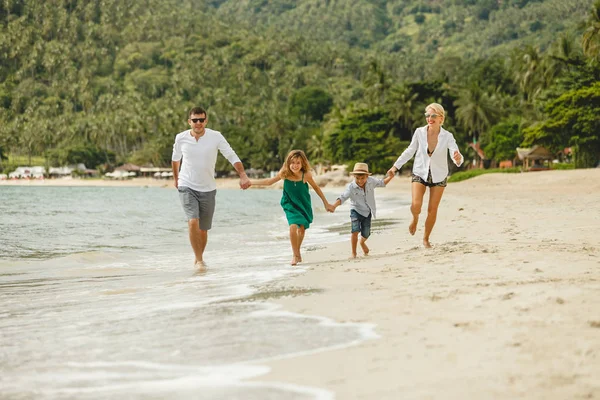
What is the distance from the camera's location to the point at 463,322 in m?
3.67

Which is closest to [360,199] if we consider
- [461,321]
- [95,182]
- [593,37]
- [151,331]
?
[151,331]

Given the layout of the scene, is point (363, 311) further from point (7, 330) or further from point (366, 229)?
point (366, 229)

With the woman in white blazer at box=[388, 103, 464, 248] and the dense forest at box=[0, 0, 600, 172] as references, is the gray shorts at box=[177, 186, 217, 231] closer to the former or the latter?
the woman in white blazer at box=[388, 103, 464, 248]

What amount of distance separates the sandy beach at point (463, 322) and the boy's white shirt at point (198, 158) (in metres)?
1.70

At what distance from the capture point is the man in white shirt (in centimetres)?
784

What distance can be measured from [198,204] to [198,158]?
544 mm

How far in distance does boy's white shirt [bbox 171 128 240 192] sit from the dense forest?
38290 mm

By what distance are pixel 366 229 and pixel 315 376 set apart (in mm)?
5426

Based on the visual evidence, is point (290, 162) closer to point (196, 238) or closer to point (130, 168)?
point (196, 238)

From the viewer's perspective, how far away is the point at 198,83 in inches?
6353

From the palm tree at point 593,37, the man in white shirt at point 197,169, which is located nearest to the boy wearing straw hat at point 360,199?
the man in white shirt at point 197,169

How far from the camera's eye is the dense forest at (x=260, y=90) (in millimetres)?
64250

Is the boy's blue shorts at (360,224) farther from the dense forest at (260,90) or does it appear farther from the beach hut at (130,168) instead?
the beach hut at (130,168)

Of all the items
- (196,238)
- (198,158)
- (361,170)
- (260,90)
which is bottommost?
(196,238)
